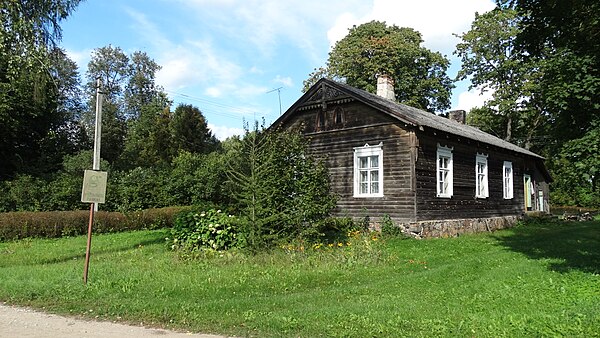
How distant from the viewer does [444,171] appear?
19.6 metres

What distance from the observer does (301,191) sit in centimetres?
1239

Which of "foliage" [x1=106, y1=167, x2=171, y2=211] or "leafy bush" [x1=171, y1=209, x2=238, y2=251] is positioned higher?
"foliage" [x1=106, y1=167, x2=171, y2=211]

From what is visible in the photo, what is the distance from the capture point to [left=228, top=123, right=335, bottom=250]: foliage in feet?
39.3

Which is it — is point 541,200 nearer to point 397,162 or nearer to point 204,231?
point 397,162

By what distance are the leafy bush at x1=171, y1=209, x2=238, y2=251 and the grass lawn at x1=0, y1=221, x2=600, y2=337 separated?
82 centimetres

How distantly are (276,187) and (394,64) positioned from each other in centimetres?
3310

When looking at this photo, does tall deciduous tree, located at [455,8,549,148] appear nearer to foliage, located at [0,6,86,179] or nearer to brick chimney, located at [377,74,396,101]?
brick chimney, located at [377,74,396,101]

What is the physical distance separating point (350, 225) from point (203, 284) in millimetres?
8474

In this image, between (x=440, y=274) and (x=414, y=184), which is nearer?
(x=440, y=274)

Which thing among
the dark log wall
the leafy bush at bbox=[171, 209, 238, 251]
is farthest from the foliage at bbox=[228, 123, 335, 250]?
the dark log wall

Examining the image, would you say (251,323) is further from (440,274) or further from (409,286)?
(440,274)

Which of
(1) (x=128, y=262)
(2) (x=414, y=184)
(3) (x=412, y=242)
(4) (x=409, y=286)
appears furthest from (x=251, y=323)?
(2) (x=414, y=184)

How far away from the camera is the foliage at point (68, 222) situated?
1794cm

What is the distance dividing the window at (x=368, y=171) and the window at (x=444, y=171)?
2505 mm
